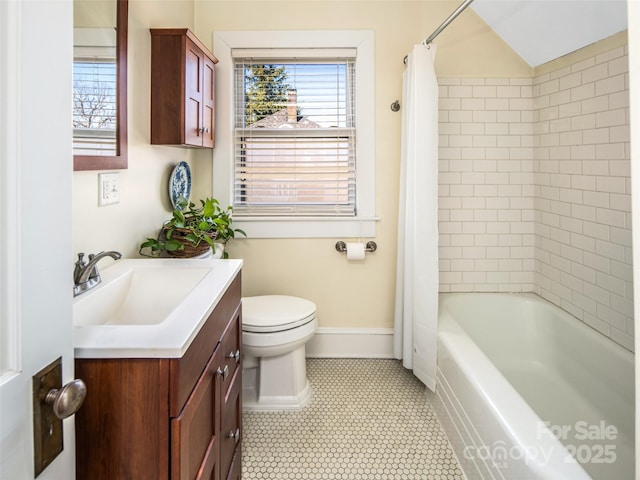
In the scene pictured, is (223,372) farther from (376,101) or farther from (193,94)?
(376,101)

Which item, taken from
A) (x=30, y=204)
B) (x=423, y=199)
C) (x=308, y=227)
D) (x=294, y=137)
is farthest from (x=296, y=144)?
(x=30, y=204)

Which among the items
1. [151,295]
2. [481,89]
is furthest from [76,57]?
[481,89]

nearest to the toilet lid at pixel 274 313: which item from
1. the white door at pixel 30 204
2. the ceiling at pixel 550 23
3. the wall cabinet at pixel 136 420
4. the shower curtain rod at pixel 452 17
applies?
the wall cabinet at pixel 136 420

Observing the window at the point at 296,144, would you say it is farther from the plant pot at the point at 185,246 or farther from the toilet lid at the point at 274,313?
the plant pot at the point at 185,246

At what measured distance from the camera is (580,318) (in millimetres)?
2244

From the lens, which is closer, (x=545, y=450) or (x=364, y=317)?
(x=545, y=450)

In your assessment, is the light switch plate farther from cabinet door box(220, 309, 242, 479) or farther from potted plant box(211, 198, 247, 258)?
cabinet door box(220, 309, 242, 479)

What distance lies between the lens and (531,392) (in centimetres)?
215

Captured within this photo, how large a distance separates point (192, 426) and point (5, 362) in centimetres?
57

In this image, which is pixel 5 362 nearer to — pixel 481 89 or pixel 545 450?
pixel 545 450

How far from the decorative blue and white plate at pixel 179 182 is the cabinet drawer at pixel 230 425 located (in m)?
1.08

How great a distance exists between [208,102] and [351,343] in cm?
171

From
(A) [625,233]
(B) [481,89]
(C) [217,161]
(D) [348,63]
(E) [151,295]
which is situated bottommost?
(E) [151,295]

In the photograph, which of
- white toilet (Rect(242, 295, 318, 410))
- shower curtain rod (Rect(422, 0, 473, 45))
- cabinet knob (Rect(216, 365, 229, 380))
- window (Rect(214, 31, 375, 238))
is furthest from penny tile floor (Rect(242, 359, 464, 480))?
shower curtain rod (Rect(422, 0, 473, 45))
